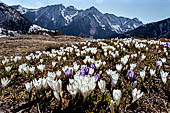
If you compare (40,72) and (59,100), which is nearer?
(59,100)

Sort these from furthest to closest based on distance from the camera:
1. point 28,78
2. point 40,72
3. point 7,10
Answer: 1. point 7,10
2. point 40,72
3. point 28,78

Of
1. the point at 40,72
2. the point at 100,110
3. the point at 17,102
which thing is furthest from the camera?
the point at 40,72

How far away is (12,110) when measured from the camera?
319 centimetres

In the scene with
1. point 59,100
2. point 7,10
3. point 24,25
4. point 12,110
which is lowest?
point 12,110

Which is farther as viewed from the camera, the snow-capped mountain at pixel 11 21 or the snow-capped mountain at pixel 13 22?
→ the snow-capped mountain at pixel 11 21

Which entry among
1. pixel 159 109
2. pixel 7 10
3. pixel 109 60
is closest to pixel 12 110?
pixel 159 109

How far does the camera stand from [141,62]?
6.26 m

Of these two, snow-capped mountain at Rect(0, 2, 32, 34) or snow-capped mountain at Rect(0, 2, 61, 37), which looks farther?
snow-capped mountain at Rect(0, 2, 32, 34)

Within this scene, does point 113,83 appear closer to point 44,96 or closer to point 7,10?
point 44,96

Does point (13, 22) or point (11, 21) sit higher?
point (11, 21)

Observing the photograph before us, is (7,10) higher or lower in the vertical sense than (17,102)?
higher

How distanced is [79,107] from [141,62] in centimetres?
387

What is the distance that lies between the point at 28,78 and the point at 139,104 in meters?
3.02

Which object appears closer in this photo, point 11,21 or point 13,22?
point 13,22
